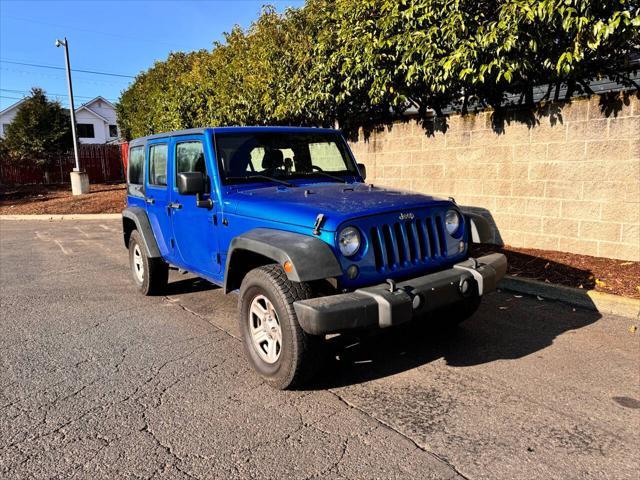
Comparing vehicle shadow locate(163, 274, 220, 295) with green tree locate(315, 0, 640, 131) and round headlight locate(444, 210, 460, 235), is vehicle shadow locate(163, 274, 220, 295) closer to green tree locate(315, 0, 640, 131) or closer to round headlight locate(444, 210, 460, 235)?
round headlight locate(444, 210, 460, 235)

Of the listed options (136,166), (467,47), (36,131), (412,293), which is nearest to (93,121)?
(36,131)

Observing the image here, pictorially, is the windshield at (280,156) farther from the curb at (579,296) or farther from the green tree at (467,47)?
the curb at (579,296)

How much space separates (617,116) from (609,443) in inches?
184

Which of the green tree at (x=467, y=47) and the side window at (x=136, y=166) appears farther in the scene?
the side window at (x=136, y=166)

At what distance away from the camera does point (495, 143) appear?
7.38 metres

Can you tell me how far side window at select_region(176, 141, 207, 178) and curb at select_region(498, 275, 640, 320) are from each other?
12.6 feet

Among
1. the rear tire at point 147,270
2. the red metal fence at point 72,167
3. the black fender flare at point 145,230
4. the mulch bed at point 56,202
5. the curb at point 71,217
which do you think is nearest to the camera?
the black fender flare at point 145,230

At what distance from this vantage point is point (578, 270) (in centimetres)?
594

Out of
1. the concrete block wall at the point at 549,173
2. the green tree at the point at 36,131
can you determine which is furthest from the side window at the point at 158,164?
the green tree at the point at 36,131

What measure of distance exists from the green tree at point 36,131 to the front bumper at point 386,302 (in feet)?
83.6

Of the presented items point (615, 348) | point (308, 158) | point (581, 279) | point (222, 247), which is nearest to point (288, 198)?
point (222, 247)

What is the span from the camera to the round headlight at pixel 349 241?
3.23 m

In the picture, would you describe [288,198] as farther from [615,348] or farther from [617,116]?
[617,116]

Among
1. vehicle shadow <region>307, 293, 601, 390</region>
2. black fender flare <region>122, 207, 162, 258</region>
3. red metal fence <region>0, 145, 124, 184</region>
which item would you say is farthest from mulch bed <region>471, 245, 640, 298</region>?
red metal fence <region>0, 145, 124, 184</region>
